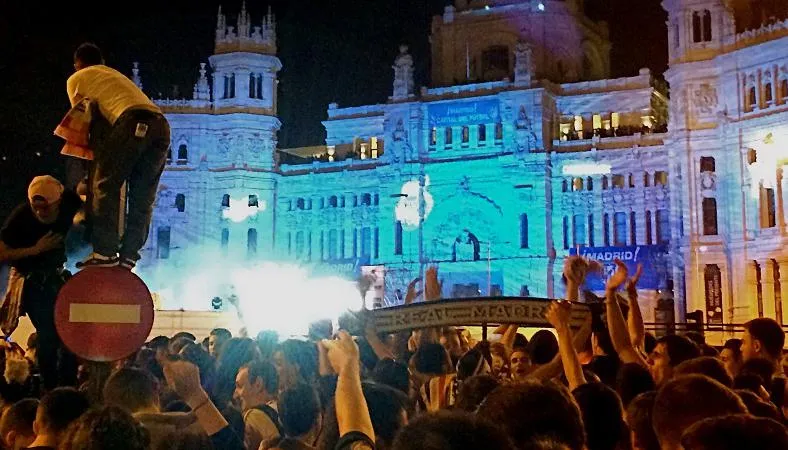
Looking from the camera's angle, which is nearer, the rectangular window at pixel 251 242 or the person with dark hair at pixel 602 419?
the person with dark hair at pixel 602 419

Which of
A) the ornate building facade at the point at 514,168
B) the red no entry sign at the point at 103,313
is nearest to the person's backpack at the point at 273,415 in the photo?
the red no entry sign at the point at 103,313

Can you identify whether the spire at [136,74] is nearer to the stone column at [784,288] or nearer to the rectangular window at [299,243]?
the rectangular window at [299,243]

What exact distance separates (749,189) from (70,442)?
4462 centimetres

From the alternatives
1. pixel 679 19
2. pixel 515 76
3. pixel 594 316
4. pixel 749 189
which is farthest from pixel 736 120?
pixel 594 316

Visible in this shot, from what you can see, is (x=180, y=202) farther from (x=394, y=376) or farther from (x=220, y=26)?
(x=394, y=376)

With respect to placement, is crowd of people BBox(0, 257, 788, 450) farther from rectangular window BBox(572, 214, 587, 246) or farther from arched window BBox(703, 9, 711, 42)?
rectangular window BBox(572, 214, 587, 246)

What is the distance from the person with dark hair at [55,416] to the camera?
556cm

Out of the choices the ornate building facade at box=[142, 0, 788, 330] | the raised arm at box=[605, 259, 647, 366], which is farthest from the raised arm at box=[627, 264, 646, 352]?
the ornate building facade at box=[142, 0, 788, 330]

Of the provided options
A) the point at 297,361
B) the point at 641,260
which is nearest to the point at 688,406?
the point at 297,361

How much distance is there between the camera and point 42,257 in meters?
7.92

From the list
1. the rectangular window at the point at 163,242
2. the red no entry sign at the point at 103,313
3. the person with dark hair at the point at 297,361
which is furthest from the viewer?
the rectangular window at the point at 163,242

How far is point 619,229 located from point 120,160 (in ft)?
155

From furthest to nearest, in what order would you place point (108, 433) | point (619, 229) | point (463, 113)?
1. point (463, 113)
2. point (619, 229)
3. point (108, 433)

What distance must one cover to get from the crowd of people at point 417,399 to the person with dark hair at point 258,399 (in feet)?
0.04
